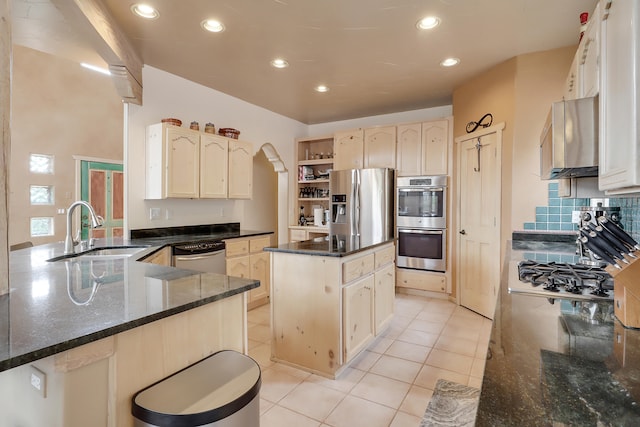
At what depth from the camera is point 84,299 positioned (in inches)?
44.8

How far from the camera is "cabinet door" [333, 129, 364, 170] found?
486 centimetres

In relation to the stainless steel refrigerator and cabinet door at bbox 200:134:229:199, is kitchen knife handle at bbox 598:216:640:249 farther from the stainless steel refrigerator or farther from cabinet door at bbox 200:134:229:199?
cabinet door at bbox 200:134:229:199

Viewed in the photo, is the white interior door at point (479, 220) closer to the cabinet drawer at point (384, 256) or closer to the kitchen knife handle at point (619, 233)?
the cabinet drawer at point (384, 256)

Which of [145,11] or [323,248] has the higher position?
[145,11]

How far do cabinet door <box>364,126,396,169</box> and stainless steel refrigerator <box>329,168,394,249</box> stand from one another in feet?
1.10

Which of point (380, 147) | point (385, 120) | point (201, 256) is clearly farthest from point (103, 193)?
point (385, 120)

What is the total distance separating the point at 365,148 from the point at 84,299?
4.17 metres

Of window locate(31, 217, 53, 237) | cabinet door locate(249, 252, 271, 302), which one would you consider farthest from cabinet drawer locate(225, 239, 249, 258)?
window locate(31, 217, 53, 237)

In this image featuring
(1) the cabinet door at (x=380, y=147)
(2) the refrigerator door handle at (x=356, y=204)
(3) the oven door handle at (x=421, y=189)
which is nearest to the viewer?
(3) the oven door handle at (x=421, y=189)

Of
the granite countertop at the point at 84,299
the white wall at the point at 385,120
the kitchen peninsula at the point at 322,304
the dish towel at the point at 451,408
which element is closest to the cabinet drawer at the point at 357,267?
the kitchen peninsula at the point at 322,304

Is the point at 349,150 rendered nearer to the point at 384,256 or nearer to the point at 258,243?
the point at 258,243

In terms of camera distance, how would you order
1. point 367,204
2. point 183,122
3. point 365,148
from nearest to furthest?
1. point 183,122
2. point 367,204
3. point 365,148

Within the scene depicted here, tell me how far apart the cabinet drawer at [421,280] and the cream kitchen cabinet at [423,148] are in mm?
1348

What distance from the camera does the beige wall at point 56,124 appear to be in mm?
5113
